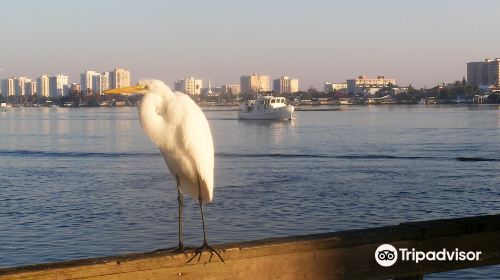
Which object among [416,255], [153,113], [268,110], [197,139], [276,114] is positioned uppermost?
[268,110]

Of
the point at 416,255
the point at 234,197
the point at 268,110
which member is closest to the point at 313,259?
the point at 416,255

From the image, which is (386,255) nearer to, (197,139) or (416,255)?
(416,255)

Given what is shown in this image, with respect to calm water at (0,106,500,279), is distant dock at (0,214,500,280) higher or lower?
higher

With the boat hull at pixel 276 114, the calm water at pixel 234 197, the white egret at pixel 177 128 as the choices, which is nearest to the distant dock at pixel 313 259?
the white egret at pixel 177 128

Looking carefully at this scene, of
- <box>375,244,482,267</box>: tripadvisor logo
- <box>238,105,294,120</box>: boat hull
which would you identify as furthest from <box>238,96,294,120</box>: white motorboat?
<box>375,244,482,267</box>: tripadvisor logo

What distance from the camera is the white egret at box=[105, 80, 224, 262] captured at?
4.64 m

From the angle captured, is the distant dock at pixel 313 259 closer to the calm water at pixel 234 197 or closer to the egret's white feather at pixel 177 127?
the egret's white feather at pixel 177 127

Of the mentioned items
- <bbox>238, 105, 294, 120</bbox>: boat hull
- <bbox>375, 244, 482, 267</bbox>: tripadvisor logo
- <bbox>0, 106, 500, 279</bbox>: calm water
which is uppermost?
<bbox>238, 105, 294, 120</bbox>: boat hull

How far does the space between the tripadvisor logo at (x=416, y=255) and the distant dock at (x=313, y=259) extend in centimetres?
2

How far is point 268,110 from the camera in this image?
8694 cm

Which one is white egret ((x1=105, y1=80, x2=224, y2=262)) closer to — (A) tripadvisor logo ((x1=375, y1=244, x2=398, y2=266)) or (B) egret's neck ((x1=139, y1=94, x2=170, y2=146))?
(B) egret's neck ((x1=139, y1=94, x2=170, y2=146))

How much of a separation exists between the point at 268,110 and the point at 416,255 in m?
82.9

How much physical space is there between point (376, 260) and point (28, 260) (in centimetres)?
834

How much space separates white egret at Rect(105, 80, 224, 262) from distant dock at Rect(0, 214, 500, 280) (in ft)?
2.51
